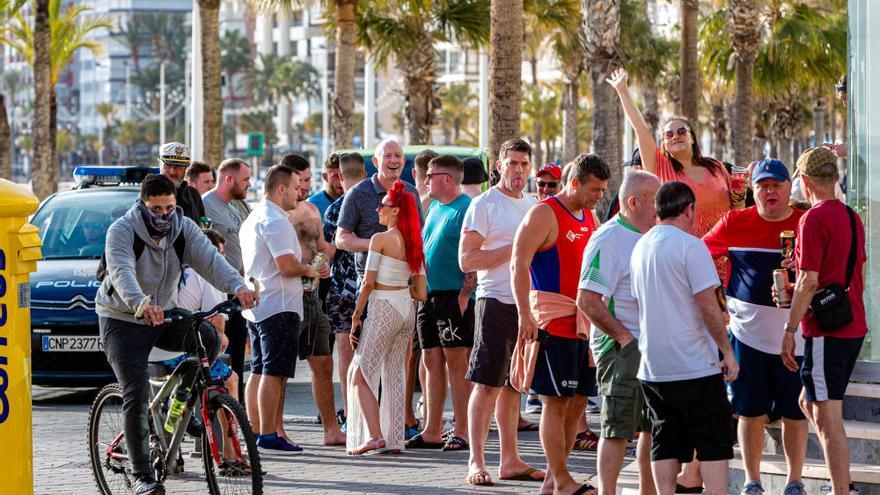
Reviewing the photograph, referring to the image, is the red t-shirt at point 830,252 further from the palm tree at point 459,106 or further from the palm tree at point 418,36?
the palm tree at point 459,106

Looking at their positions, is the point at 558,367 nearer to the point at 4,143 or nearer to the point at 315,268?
the point at 315,268

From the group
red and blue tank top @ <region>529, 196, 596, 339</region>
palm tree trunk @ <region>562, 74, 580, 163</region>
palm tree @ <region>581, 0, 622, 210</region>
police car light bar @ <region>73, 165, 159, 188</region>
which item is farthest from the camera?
palm tree trunk @ <region>562, 74, 580, 163</region>

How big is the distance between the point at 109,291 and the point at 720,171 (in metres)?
3.53

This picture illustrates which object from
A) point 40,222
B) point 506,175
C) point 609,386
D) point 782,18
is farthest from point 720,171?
point 782,18

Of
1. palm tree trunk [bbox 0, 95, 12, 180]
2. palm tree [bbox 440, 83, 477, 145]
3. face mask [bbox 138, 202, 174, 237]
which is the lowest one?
face mask [bbox 138, 202, 174, 237]

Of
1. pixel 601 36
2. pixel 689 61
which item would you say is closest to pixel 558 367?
pixel 601 36

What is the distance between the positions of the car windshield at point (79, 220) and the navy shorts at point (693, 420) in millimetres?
7361

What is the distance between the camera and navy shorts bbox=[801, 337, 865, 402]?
23.6 feet

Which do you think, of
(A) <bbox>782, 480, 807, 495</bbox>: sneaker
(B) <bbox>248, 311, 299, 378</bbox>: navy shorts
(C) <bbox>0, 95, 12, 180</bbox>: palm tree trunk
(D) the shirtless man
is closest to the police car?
(D) the shirtless man

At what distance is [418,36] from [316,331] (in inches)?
841

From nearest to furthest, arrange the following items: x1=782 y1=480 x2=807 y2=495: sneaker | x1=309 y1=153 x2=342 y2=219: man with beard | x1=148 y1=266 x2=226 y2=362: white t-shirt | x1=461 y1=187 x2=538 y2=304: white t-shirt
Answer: x1=782 y1=480 x2=807 y2=495: sneaker
x1=461 y1=187 x2=538 y2=304: white t-shirt
x1=148 y1=266 x2=226 y2=362: white t-shirt
x1=309 y1=153 x2=342 y2=219: man with beard

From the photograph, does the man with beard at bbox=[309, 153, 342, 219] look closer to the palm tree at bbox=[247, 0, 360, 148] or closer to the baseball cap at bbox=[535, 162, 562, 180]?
the baseball cap at bbox=[535, 162, 562, 180]

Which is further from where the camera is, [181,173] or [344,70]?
[344,70]

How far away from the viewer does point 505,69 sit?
16984mm
